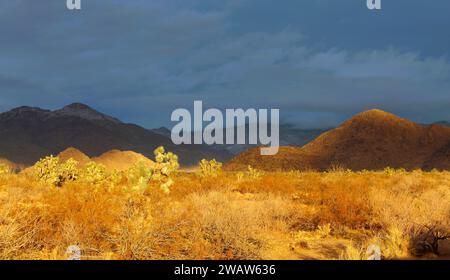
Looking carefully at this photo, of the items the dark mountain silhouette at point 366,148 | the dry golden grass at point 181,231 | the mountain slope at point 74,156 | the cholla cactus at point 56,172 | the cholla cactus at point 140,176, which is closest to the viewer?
the dry golden grass at point 181,231

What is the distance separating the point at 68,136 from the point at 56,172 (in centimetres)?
9538

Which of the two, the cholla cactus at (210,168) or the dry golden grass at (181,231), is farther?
the cholla cactus at (210,168)

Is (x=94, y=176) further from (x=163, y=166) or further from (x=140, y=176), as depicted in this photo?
(x=163, y=166)

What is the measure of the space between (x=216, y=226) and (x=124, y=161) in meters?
61.7

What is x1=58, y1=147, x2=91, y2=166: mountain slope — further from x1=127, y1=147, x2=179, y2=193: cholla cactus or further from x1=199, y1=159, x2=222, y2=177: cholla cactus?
x1=127, y1=147, x2=179, y2=193: cholla cactus

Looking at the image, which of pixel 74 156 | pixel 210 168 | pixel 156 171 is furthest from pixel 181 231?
pixel 74 156

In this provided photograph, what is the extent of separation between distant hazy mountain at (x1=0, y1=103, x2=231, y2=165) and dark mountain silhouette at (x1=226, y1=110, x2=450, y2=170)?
1988 inches

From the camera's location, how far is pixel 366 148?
66.0 meters

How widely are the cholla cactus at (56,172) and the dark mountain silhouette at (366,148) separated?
127ft

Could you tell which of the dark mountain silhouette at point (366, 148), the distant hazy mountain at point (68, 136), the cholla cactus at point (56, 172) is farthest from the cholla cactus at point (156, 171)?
the distant hazy mountain at point (68, 136)

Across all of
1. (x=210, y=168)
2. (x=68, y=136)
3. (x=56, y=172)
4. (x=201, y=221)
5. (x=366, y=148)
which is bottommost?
(x=201, y=221)

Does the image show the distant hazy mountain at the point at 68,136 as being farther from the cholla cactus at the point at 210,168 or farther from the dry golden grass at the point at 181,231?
the dry golden grass at the point at 181,231

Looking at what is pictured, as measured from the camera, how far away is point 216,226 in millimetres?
9211

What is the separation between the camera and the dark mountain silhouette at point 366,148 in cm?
6116
